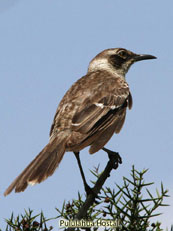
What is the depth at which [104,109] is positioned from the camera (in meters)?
6.62

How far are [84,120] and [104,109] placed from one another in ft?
2.56

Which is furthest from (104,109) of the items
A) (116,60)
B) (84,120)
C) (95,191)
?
(95,191)

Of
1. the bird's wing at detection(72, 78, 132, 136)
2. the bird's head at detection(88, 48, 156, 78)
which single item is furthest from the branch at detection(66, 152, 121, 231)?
the bird's head at detection(88, 48, 156, 78)

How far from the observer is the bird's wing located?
591 centimetres

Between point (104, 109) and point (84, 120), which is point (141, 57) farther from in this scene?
point (84, 120)

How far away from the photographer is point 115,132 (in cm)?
630

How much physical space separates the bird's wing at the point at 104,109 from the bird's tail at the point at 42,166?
414mm

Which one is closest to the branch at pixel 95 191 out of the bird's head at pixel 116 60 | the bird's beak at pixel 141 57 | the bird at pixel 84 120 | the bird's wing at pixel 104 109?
the bird at pixel 84 120

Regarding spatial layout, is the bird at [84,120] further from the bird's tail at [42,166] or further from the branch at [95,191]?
the branch at [95,191]

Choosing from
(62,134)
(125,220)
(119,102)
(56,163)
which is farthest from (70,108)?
(125,220)

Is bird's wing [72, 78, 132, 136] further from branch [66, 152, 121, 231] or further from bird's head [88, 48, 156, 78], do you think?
branch [66, 152, 121, 231]

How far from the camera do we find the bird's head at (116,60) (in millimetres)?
8984

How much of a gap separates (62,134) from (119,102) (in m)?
1.71

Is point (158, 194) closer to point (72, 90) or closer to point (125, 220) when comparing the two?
point (125, 220)
